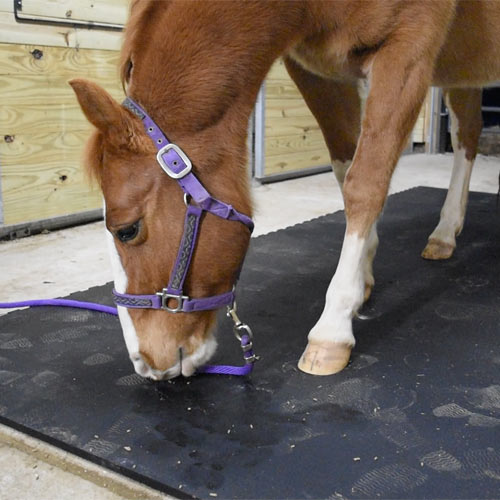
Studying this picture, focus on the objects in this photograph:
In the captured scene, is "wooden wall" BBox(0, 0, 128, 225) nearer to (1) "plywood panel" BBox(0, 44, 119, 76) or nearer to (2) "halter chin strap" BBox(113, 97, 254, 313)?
(1) "plywood panel" BBox(0, 44, 119, 76)

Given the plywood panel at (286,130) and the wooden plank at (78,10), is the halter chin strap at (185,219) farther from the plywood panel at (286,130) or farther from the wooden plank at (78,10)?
the plywood panel at (286,130)

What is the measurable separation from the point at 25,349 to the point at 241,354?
1.55ft

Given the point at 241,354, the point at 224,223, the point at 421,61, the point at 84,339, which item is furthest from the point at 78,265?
the point at 421,61

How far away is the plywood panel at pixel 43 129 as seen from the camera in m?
2.32

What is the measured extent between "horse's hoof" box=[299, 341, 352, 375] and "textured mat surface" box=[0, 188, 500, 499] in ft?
0.07

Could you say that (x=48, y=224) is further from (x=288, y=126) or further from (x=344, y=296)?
(x=288, y=126)

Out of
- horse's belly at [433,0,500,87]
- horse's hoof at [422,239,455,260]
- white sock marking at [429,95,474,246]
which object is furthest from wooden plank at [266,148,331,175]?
horse's belly at [433,0,500,87]

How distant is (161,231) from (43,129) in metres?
1.63

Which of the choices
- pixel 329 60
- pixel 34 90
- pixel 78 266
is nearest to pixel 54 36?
pixel 34 90

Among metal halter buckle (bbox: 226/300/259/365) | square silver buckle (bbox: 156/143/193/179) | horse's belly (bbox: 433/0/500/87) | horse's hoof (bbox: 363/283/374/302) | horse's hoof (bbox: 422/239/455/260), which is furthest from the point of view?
horse's hoof (bbox: 422/239/455/260)

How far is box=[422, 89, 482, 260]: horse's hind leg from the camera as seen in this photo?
2.07m

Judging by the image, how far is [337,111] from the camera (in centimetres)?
167

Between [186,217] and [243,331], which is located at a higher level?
[186,217]

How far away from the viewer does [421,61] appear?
1.18 m
